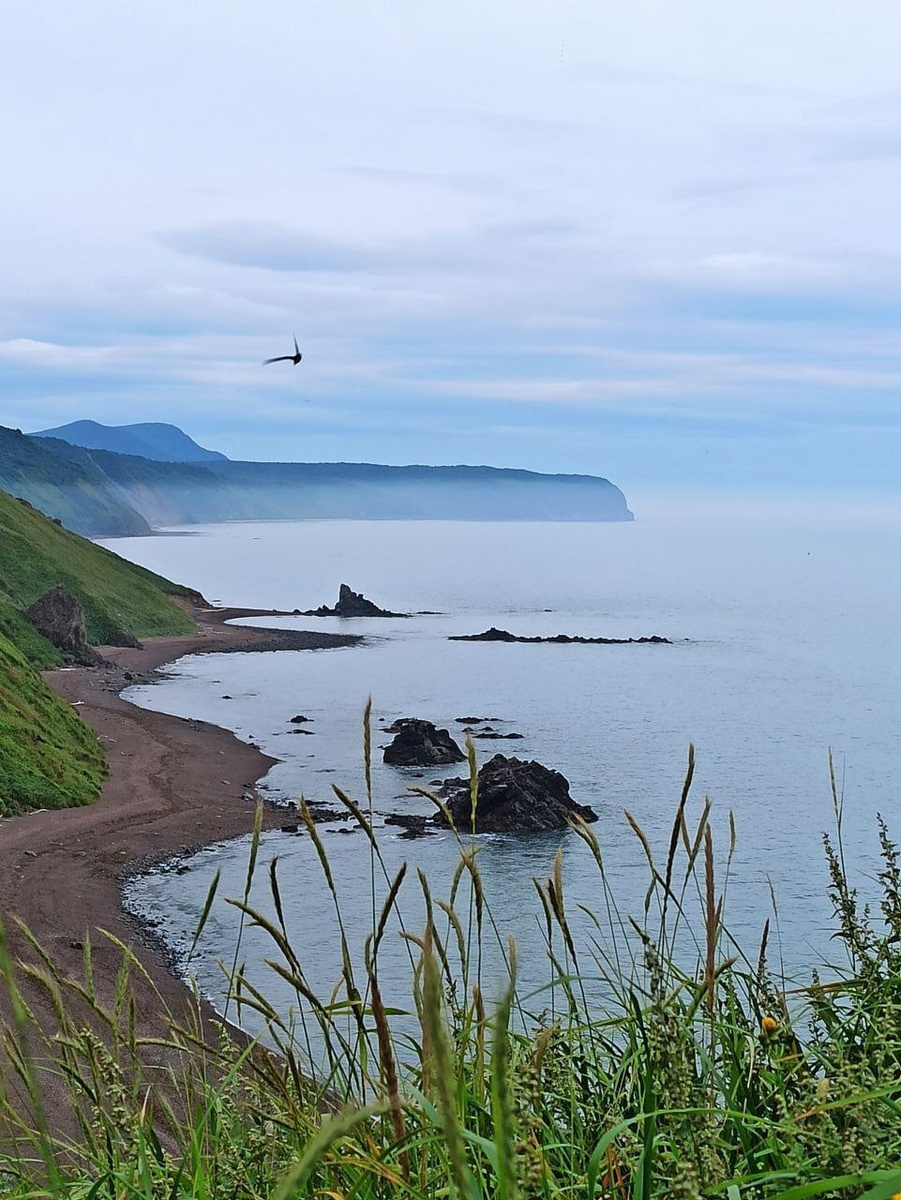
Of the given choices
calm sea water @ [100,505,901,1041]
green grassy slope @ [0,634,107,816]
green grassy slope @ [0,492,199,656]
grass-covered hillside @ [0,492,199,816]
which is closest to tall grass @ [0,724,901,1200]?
calm sea water @ [100,505,901,1041]

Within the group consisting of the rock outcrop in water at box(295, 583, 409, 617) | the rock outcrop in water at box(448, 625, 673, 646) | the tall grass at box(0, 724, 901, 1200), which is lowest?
the rock outcrop in water at box(448, 625, 673, 646)

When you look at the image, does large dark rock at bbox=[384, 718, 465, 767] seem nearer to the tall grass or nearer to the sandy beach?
the sandy beach

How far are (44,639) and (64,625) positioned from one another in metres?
1.80

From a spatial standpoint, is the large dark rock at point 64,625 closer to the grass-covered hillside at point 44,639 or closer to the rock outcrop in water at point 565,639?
the grass-covered hillside at point 44,639

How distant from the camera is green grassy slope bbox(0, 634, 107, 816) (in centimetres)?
4069

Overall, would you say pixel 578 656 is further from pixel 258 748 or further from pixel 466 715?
pixel 258 748

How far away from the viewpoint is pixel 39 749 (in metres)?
43.9

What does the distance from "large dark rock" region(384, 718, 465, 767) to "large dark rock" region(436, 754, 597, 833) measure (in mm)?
7845

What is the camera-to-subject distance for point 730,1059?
325 cm

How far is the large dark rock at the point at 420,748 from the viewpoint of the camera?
52688mm

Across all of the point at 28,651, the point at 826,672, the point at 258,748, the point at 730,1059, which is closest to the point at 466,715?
the point at 258,748

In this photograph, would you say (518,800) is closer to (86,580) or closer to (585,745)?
(585,745)

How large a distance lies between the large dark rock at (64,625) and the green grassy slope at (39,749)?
2806 cm

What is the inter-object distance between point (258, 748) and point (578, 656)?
1897 inches
